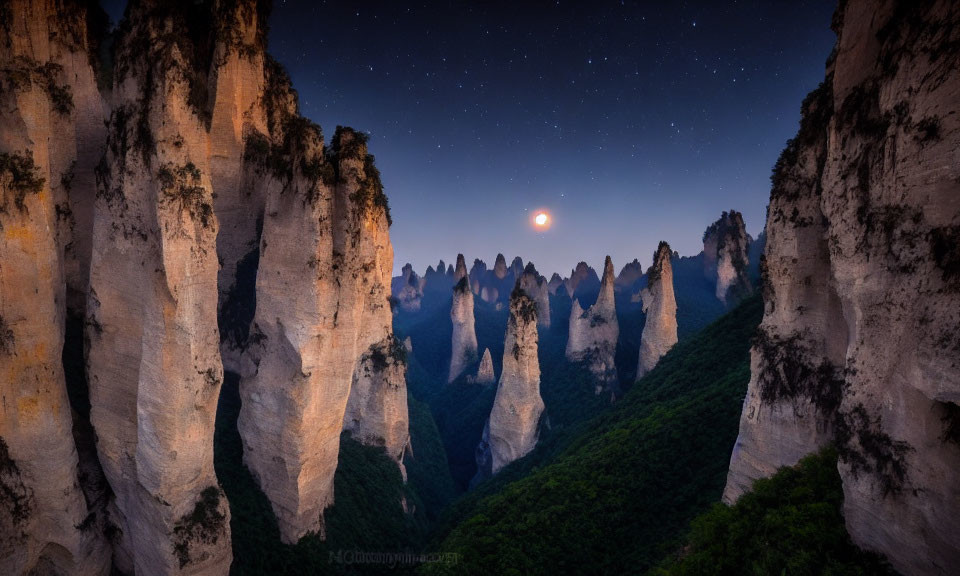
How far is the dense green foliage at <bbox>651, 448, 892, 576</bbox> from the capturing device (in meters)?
8.83

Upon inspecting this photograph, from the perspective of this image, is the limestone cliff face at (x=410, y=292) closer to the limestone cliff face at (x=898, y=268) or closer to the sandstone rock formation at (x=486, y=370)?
the sandstone rock formation at (x=486, y=370)

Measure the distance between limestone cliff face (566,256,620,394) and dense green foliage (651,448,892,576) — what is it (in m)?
38.5

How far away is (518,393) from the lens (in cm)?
3853

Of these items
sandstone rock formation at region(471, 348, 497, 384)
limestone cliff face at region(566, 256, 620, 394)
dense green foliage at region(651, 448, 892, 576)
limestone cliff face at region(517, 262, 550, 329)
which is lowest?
dense green foliage at region(651, 448, 892, 576)

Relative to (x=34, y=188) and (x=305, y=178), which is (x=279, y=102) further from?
(x=34, y=188)

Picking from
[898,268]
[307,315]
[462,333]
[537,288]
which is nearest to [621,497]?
[898,268]

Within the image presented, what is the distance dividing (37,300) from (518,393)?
3252 cm

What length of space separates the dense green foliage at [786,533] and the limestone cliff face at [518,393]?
2637 centimetres

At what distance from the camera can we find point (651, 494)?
67.2 feet

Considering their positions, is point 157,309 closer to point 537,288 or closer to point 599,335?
point 599,335

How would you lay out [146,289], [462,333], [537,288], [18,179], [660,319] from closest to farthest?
[18,179]
[146,289]
[660,319]
[462,333]
[537,288]

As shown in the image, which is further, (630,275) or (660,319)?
(630,275)

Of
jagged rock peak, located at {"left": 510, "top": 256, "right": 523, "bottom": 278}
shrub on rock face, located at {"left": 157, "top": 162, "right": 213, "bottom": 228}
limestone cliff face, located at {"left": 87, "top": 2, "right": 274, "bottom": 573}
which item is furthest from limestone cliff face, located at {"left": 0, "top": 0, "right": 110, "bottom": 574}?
jagged rock peak, located at {"left": 510, "top": 256, "right": 523, "bottom": 278}

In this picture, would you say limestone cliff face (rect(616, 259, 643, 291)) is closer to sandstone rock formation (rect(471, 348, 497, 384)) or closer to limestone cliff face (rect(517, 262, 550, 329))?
limestone cliff face (rect(517, 262, 550, 329))
